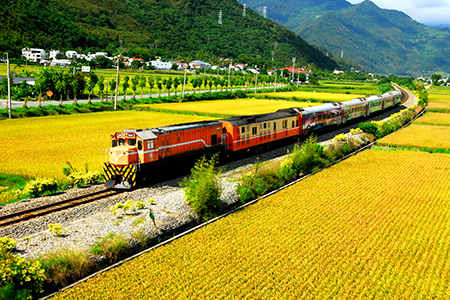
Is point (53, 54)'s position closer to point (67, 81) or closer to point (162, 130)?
point (67, 81)

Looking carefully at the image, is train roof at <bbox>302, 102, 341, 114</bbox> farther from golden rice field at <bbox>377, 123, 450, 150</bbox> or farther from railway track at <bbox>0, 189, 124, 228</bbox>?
railway track at <bbox>0, 189, 124, 228</bbox>

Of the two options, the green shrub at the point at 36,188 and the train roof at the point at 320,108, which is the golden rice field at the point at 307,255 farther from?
the train roof at the point at 320,108

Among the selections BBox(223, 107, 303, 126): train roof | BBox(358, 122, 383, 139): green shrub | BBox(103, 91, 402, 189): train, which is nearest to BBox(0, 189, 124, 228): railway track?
BBox(103, 91, 402, 189): train

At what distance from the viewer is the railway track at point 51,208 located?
20384mm

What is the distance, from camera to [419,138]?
52750 millimetres

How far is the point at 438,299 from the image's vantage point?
551 inches

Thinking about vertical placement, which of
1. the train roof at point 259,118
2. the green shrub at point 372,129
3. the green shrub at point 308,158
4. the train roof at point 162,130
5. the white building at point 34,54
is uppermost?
the white building at point 34,54

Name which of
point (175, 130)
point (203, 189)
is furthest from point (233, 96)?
point (203, 189)

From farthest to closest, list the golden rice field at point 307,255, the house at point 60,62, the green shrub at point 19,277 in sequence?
the house at point 60,62
the golden rice field at point 307,255
the green shrub at point 19,277

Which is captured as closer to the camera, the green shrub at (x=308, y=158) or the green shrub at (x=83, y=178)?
the green shrub at (x=83, y=178)

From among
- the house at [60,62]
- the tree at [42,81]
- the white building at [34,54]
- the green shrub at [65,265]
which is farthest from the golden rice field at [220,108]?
the white building at [34,54]

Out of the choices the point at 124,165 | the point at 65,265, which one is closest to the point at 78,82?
the point at 124,165

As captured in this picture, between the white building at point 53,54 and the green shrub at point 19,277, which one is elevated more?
the white building at point 53,54

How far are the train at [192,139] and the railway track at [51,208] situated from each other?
99 cm
